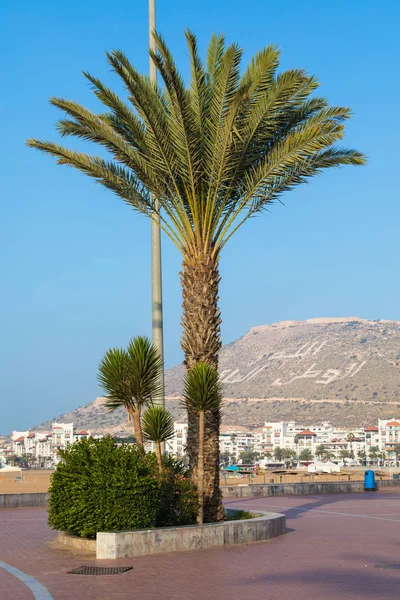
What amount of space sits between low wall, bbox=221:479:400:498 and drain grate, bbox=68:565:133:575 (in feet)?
47.2

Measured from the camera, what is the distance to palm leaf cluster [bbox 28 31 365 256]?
15.2m

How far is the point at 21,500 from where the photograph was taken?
22688 millimetres

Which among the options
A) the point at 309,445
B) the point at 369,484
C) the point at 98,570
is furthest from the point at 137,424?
the point at 309,445

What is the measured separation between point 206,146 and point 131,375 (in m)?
4.49

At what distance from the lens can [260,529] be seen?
14234mm

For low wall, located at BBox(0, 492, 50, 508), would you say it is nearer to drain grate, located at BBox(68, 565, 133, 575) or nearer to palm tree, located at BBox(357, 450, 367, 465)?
drain grate, located at BBox(68, 565, 133, 575)

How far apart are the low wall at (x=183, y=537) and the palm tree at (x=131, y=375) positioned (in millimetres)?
1896

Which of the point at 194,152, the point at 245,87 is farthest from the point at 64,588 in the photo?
the point at 245,87

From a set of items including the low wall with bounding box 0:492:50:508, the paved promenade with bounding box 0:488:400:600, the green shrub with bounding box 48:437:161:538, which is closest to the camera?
the paved promenade with bounding box 0:488:400:600

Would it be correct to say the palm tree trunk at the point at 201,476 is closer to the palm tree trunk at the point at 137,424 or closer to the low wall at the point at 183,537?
the low wall at the point at 183,537

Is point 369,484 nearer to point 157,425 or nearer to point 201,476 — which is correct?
point 201,476

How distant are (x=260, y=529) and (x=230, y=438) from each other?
175917mm

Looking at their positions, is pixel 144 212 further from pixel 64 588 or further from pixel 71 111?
pixel 64 588

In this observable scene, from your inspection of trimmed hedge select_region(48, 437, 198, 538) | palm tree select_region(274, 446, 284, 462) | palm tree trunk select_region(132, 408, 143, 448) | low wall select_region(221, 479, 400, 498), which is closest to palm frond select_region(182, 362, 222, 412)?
palm tree trunk select_region(132, 408, 143, 448)
